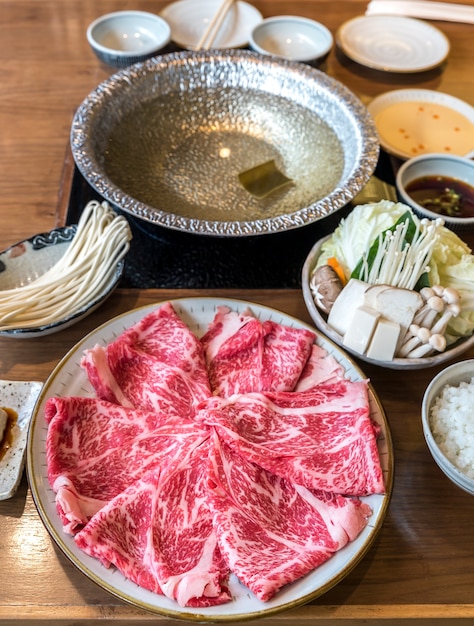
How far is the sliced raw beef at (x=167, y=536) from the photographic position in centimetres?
110

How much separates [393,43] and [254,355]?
2.05 meters

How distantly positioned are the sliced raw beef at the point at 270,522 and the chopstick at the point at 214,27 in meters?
1.97

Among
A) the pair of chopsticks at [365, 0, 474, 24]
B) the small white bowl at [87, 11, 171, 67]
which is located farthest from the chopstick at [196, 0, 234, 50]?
the pair of chopsticks at [365, 0, 474, 24]

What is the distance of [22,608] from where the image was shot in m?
1.14

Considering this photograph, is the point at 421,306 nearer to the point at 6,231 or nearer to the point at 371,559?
the point at 371,559

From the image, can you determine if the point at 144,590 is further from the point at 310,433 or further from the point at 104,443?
the point at 310,433

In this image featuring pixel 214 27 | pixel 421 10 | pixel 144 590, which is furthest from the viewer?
pixel 421 10

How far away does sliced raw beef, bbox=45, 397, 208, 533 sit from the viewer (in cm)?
125

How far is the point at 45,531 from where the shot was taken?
4.09 ft

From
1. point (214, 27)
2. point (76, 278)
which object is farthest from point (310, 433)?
point (214, 27)

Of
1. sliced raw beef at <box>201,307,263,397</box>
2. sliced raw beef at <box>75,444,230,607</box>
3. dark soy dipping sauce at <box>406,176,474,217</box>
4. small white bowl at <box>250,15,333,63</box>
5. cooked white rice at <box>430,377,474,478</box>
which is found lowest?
sliced raw beef at <box>75,444,230,607</box>

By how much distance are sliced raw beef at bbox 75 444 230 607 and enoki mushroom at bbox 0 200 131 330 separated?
1.88 feet

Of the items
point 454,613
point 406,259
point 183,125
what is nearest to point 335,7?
point 183,125

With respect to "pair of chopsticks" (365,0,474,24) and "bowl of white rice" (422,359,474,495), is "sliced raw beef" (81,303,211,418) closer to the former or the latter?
"bowl of white rice" (422,359,474,495)
